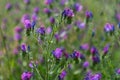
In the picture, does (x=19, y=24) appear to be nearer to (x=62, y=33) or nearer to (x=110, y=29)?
(x=62, y=33)

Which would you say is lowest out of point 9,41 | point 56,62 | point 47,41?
point 9,41

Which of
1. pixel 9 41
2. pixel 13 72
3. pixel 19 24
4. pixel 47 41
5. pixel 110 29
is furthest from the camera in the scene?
pixel 19 24

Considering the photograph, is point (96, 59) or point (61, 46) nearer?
point (96, 59)

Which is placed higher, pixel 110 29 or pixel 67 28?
pixel 110 29

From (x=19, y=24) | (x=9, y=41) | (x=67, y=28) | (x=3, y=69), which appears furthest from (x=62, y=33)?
(x=19, y=24)

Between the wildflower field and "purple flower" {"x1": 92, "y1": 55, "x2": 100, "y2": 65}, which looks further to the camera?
"purple flower" {"x1": 92, "y1": 55, "x2": 100, "y2": 65}

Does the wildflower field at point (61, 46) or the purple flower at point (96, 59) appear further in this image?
the purple flower at point (96, 59)

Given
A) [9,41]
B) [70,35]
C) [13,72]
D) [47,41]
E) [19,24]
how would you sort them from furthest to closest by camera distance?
1. [19,24]
2. [9,41]
3. [70,35]
4. [13,72]
5. [47,41]

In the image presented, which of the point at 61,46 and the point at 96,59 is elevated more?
the point at 96,59
